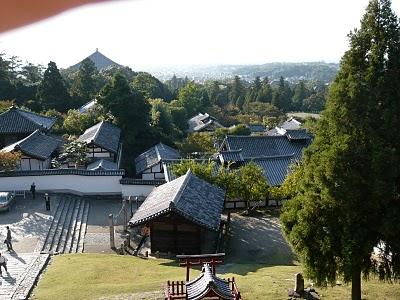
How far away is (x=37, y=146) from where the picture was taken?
1142 inches

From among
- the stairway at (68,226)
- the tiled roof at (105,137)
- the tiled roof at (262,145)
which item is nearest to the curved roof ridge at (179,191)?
the stairway at (68,226)

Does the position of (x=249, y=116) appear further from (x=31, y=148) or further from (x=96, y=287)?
(x=96, y=287)

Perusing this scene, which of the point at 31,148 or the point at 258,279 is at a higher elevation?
the point at 31,148

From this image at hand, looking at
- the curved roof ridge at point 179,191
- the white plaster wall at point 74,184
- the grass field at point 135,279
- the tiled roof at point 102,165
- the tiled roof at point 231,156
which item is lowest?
the grass field at point 135,279

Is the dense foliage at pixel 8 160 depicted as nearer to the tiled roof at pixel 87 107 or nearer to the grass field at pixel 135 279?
the grass field at pixel 135 279

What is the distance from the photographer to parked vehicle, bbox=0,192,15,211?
23.6m

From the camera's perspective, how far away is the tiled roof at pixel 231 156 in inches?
1195

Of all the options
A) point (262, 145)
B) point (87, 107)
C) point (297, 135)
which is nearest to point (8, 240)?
point (262, 145)

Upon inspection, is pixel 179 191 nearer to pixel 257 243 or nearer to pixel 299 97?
pixel 257 243

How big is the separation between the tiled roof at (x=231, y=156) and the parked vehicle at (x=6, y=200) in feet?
41.6

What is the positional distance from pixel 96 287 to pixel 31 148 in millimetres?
15818

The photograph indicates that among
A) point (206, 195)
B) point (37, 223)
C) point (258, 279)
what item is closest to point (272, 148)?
point (206, 195)

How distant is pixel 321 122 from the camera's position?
38.7 feet

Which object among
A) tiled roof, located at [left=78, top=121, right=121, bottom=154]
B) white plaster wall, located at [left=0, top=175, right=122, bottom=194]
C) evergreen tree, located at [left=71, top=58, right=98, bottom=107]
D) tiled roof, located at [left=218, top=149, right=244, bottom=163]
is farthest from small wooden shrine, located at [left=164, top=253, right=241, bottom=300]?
evergreen tree, located at [left=71, top=58, right=98, bottom=107]
